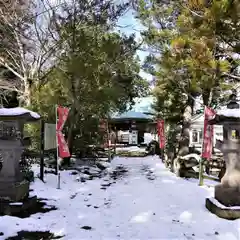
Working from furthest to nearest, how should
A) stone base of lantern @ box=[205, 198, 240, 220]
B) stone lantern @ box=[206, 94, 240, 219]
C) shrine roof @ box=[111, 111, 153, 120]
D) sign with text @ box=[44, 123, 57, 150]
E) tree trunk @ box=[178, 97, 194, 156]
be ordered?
1. shrine roof @ box=[111, 111, 153, 120]
2. tree trunk @ box=[178, 97, 194, 156]
3. sign with text @ box=[44, 123, 57, 150]
4. stone lantern @ box=[206, 94, 240, 219]
5. stone base of lantern @ box=[205, 198, 240, 220]

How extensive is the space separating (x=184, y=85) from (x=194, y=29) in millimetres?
6203

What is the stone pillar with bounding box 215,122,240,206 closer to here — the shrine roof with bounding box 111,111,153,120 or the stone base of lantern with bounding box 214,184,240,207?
the stone base of lantern with bounding box 214,184,240,207

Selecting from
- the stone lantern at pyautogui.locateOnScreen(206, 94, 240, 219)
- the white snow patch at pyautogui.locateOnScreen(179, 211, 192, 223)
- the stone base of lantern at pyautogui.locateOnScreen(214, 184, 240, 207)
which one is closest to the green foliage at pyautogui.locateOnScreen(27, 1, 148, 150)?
the stone lantern at pyautogui.locateOnScreen(206, 94, 240, 219)

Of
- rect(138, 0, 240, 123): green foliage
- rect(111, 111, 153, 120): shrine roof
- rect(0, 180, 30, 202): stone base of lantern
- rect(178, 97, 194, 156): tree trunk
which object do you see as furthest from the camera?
rect(111, 111, 153, 120): shrine roof

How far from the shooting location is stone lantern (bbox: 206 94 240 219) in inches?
207

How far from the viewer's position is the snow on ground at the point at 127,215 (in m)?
4.39

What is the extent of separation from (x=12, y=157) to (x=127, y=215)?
2.27m

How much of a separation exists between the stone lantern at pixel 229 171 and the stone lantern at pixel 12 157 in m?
3.39

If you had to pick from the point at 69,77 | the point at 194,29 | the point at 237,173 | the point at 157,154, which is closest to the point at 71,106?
the point at 69,77

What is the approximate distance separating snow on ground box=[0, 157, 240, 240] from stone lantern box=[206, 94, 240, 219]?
0.65 feet

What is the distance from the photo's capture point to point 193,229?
4582mm

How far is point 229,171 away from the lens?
18.0ft

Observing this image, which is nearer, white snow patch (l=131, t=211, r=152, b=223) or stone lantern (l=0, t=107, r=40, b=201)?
white snow patch (l=131, t=211, r=152, b=223)

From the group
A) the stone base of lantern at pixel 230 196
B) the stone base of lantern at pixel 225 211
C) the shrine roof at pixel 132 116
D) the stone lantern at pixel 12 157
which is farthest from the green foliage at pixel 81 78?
the shrine roof at pixel 132 116
